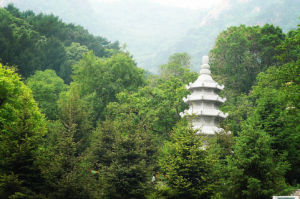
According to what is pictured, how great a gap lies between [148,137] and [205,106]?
205 inches

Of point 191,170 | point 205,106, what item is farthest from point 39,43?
point 191,170

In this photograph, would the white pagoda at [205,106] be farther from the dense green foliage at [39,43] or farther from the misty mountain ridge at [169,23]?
the misty mountain ridge at [169,23]

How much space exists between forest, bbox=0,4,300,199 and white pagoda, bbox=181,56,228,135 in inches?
43.5

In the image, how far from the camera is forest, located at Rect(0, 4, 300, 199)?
55.3 feet

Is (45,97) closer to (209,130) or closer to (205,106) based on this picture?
(205,106)

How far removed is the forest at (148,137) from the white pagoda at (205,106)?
3.62ft

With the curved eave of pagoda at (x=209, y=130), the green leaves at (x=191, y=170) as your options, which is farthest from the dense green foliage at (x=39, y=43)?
the green leaves at (x=191, y=170)

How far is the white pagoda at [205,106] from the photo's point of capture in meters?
25.0

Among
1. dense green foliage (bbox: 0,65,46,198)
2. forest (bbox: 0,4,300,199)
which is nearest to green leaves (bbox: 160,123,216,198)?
forest (bbox: 0,4,300,199)

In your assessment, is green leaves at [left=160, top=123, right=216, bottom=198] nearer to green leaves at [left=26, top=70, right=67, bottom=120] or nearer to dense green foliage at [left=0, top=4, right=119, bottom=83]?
green leaves at [left=26, top=70, right=67, bottom=120]

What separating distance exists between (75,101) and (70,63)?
83.3 feet

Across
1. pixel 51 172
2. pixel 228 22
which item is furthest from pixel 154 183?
pixel 228 22

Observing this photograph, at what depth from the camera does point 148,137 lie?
2380cm

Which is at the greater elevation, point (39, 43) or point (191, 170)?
point (39, 43)
